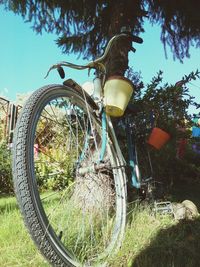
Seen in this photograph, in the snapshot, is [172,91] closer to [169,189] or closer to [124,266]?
[169,189]

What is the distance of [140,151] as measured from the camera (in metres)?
2.98

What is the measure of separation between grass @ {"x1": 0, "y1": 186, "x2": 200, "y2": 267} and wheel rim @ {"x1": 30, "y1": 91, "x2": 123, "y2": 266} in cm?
12

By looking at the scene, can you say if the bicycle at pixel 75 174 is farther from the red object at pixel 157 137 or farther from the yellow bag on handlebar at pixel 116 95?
the red object at pixel 157 137

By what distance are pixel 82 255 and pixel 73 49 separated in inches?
140

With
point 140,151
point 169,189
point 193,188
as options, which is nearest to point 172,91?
point 140,151

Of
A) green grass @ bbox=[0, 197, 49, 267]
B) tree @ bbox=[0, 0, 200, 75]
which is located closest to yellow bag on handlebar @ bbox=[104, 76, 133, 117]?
green grass @ bbox=[0, 197, 49, 267]

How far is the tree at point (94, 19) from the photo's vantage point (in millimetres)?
4324

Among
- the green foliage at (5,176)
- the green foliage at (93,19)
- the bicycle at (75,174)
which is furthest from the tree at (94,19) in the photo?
the bicycle at (75,174)

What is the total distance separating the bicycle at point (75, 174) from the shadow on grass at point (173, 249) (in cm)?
16

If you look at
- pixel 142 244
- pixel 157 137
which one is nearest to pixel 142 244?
pixel 142 244

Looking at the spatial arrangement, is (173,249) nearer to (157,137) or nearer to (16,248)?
(16,248)

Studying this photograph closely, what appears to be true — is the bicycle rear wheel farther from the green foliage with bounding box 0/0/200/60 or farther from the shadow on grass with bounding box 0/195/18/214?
the green foliage with bounding box 0/0/200/60

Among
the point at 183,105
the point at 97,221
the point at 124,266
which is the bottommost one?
the point at 124,266

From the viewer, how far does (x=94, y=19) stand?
4.44 meters
